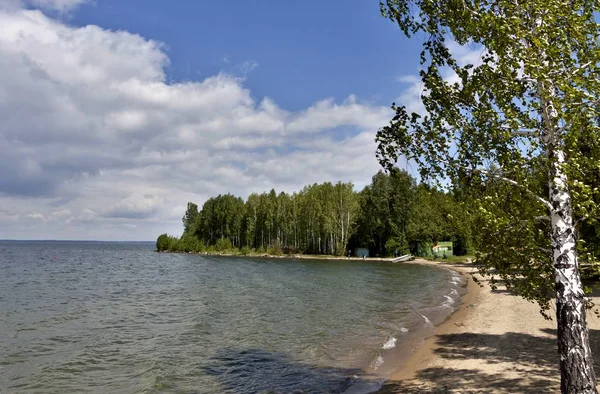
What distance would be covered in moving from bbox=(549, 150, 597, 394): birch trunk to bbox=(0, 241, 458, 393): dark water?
8702 mm

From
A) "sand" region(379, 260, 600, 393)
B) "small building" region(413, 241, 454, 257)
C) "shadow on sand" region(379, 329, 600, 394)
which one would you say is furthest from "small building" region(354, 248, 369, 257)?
"shadow on sand" region(379, 329, 600, 394)

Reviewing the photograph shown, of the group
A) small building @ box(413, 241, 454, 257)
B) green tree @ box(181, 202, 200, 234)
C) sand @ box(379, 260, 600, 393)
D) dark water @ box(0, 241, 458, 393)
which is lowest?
dark water @ box(0, 241, 458, 393)

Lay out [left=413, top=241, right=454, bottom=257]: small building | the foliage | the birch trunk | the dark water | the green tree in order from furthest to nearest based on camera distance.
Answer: the green tree < the foliage < [left=413, top=241, right=454, bottom=257]: small building < the dark water < the birch trunk

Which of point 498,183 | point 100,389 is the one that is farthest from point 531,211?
point 100,389

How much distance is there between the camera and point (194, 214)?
17975 centimetres

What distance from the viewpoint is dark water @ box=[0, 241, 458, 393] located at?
15.8m

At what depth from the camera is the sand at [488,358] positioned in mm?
12836

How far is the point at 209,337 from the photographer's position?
74.6 feet

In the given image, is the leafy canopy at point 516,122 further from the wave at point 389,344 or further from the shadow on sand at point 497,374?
the wave at point 389,344

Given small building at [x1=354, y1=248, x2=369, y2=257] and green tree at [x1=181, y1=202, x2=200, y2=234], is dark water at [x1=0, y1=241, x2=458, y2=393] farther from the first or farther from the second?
green tree at [x1=181, y1=202, x2=200, y2=234]

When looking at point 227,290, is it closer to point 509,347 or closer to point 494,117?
point 509,347

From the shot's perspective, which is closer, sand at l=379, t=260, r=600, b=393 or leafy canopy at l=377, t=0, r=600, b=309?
leafy canopy at l=377, t=0, r=600, b=309

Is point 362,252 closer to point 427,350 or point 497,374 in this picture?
point 427,350

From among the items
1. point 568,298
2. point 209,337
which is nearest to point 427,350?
point 209,337
